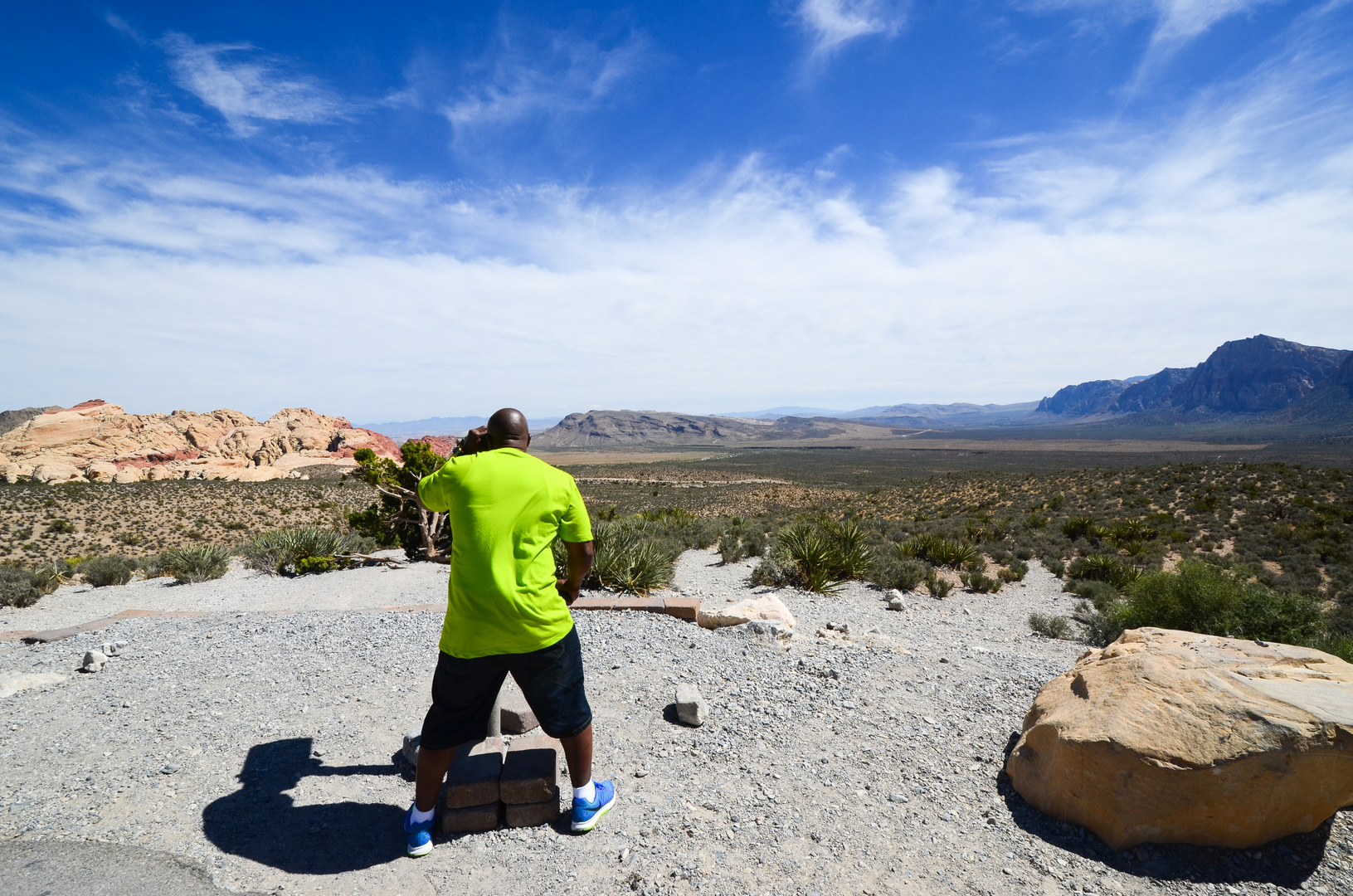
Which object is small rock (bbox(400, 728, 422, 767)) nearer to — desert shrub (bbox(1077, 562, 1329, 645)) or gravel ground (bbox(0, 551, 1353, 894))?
gravel ground (bbox(0, 551, 1353, 894))

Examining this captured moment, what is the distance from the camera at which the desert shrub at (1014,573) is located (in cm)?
1319

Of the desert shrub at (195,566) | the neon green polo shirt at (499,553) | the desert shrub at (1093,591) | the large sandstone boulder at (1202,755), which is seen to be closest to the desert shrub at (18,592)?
the desert shrub at (195,566)

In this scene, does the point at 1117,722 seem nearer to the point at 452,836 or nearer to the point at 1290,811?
the point at 1290,811

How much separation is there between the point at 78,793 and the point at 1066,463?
248ft

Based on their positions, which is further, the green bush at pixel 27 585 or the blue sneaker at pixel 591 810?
the green bush at pixel 27 585

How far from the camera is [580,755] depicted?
307 cm

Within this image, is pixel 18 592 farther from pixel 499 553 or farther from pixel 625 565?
pixel 499 553

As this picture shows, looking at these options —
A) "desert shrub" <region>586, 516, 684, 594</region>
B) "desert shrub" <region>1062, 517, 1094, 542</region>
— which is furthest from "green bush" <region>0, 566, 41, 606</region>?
"desert shrub" <region>1062, 517, 1094, 542</region>

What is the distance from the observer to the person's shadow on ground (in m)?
2.99

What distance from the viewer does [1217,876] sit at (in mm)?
2910

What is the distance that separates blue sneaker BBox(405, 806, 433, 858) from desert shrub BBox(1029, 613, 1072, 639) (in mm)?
9137

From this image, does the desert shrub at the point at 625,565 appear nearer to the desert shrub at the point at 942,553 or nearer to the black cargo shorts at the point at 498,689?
the black cargo shorts at the point at 498,689

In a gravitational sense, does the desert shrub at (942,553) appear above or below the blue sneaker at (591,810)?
below

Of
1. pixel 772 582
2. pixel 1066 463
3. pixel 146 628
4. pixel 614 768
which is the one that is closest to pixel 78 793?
pixel 614 768
